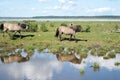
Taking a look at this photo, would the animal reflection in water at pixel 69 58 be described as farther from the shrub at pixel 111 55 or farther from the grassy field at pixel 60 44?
the shrub at pixel 111 55

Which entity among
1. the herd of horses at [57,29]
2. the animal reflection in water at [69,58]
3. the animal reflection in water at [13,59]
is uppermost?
the herd of horses at [57,29]

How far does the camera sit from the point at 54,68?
834 inches

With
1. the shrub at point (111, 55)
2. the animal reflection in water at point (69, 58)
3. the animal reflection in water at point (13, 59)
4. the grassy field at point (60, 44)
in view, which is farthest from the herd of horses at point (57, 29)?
the animal reflection in water at point (13, 59)

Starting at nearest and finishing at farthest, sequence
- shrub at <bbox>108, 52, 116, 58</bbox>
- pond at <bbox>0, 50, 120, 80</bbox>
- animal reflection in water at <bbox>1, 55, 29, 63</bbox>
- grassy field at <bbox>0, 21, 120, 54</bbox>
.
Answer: pond at <bbox>0, 50, 120, 80</bbox>
animal reflection in water at <bbox>1, 55, 29, 63</bbox>
shrub at <bbox>108, 52, 116, 58</bbox>
grassy field at <bbox>0, 21, 120, 54</bbox>

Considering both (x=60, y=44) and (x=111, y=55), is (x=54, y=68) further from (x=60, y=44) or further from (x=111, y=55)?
(x=60, y=44)

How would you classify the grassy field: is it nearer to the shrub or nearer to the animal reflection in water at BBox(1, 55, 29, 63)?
the shrub

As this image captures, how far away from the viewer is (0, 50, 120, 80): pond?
18281mm

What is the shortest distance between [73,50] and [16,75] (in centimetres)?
1121

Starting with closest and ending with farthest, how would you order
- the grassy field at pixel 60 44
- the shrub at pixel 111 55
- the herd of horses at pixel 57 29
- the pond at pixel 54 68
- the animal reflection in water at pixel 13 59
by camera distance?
the pond at pixel 54 68
the animal reflection in water at pixel 13 59
the shrub at pixel 111 55
the grassy field at pixel 60 44
the herd of horses at pixel 57 29

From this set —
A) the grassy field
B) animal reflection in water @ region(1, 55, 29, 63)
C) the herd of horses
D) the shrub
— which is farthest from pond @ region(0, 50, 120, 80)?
the herd of horses

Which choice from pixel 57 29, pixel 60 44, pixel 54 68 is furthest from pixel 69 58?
pixel 57 29

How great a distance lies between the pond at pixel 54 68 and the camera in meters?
18.3

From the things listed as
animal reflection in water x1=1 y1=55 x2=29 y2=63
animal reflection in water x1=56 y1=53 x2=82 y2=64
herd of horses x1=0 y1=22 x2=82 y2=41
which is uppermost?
herd of horses x1=0 y1=22 x2=82 y2=41

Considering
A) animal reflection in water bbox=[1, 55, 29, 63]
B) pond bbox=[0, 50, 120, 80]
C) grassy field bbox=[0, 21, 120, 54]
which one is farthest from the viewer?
grassy field bbox=[0, 21, 120, 54]
